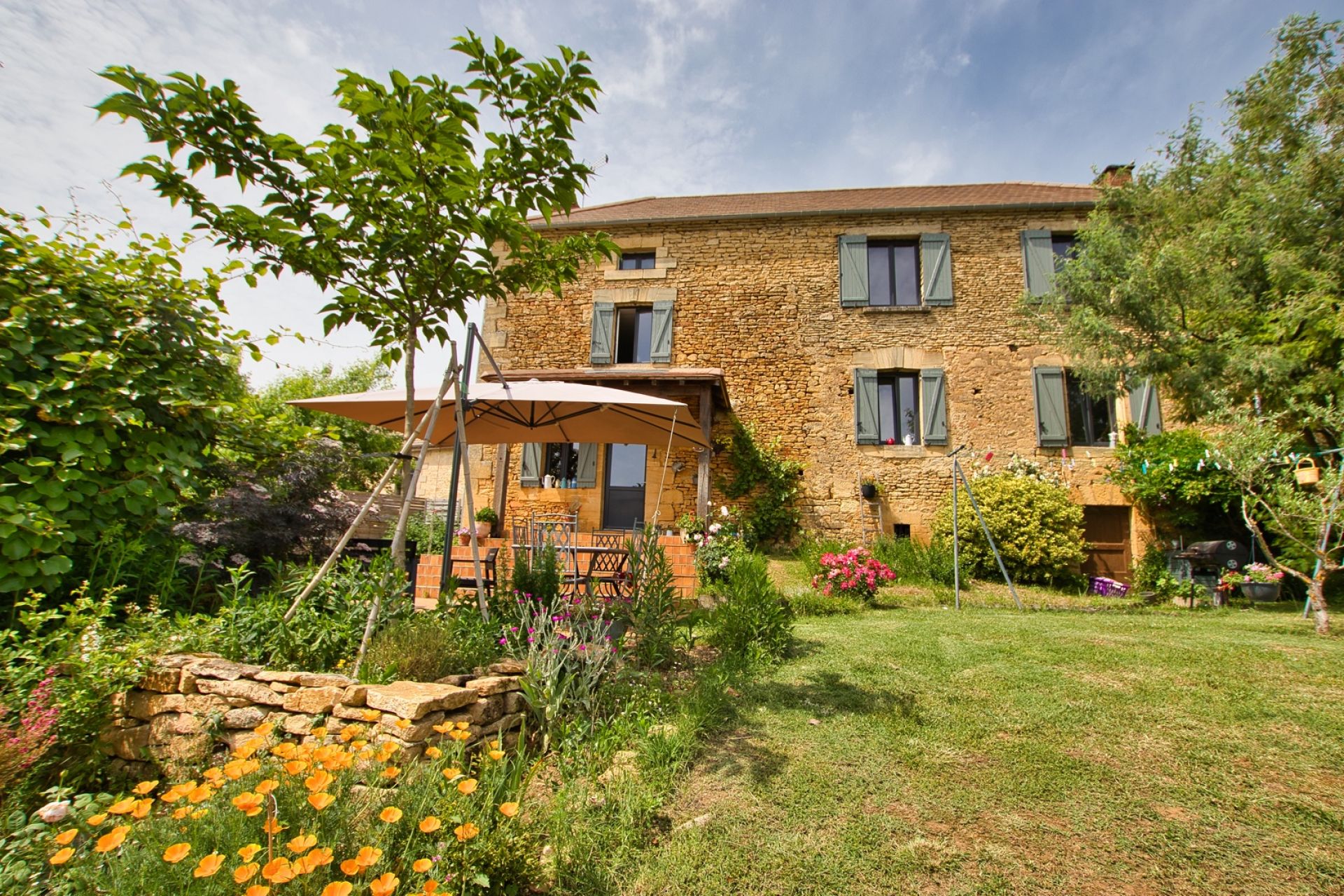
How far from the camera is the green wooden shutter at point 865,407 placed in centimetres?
1085

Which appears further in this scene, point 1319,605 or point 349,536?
point 1319,605

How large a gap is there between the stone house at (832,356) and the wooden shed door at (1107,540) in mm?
33

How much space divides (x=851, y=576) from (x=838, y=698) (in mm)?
3755

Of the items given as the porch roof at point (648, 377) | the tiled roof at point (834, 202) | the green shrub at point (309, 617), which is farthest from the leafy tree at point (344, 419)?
the tiled roof at point (834, 202)

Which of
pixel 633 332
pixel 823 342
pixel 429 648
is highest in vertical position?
pixel 633 332

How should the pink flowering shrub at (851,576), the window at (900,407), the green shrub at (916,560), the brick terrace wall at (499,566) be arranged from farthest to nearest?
the window at (900,407), the green shrub at (916,560), the pink flowering shrub at (851,576), the brick terrace wall at (499,566)

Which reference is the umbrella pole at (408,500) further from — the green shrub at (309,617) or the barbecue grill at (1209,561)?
the barbecue grill at (1209,561)

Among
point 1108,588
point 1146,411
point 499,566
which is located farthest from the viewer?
point 1146,411

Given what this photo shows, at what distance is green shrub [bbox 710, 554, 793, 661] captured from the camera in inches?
179

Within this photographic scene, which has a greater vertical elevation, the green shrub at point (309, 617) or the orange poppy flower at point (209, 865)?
the green shrub at point (309, 617)

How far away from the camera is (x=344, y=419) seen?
16500mm

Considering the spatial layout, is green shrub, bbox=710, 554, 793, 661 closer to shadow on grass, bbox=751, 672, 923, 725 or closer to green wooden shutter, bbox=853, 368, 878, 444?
shadow on grass, bbox=751, 672, 923, 725

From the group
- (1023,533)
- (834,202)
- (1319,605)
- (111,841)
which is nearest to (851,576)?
(1023,533)

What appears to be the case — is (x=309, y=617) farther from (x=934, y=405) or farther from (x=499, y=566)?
(x=934, y=405)
